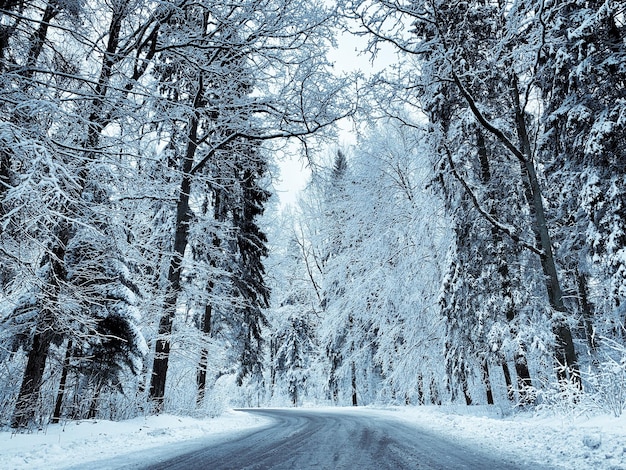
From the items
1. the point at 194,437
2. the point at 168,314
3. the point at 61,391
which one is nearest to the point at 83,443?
the point at 194,437

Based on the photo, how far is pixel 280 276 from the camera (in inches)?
951

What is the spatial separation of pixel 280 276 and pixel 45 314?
1808 cm

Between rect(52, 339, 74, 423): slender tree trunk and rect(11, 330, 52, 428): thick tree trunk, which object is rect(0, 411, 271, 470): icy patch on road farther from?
rect(52, 339, 74, 423): slender tree trunk

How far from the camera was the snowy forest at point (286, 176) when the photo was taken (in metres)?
5.37

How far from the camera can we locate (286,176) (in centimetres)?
1262

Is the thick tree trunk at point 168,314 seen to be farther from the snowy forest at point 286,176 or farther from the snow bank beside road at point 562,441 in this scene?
the snow bank beside road at point 562,441

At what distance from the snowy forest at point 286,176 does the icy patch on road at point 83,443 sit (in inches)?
29.9

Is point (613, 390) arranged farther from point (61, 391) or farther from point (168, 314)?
point (168, 314)

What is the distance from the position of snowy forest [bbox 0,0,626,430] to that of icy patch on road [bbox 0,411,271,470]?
76 cm

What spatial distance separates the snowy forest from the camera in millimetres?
5371

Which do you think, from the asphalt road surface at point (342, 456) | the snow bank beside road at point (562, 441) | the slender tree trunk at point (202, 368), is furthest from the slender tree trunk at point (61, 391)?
the snow bank beside road at point (562, 441)

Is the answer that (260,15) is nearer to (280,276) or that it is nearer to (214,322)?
(214,322)

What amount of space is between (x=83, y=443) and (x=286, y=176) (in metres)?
8.97

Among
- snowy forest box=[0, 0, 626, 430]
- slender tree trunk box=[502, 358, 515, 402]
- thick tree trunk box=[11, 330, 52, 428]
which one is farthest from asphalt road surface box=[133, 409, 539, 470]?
slender tree trunk box=[502, 358, 515, 402]
